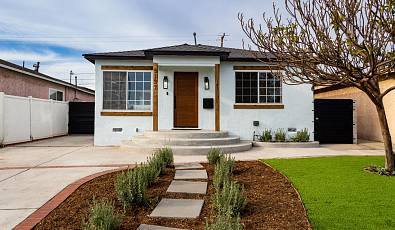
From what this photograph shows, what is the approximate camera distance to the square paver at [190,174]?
6348 mm

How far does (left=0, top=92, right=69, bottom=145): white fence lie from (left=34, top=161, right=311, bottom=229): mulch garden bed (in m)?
8.17

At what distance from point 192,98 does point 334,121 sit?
6.48 m

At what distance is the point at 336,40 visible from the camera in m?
6.25

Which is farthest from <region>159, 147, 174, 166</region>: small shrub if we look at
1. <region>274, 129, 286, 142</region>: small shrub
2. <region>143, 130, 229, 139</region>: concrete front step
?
<region>274, 129, 286, 142</region>: small shrub

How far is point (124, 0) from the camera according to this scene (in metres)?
11.5

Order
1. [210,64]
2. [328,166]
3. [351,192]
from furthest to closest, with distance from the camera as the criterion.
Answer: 1. [210,64]
2. [328,166]
3. [351,192]

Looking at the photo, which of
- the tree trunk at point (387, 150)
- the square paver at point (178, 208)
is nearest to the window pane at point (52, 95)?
the square paver at point (178, 208)

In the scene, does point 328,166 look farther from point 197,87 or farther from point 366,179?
point 197,87

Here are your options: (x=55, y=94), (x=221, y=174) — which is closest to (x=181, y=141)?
(x=221, y=174)

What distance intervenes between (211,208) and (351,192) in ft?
7.98

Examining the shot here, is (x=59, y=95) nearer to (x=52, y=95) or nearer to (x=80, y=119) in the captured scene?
(x=52, y=95)

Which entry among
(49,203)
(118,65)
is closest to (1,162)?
(49,203)

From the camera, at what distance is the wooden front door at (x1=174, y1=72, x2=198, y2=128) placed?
13.0m

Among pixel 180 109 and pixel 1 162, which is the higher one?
pixel 180 109
